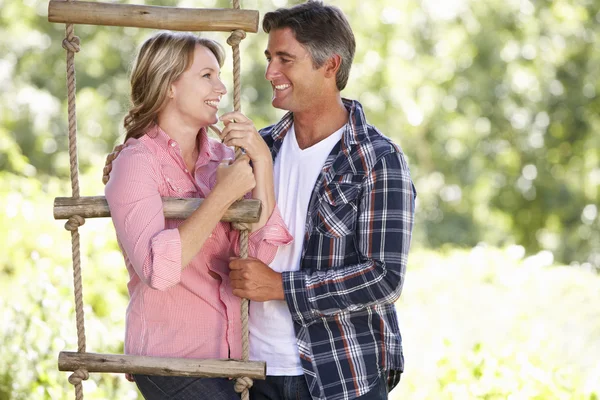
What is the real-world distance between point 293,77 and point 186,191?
0.58m

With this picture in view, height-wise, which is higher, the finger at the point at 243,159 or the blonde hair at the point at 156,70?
the blonde hair at the point at 156,70

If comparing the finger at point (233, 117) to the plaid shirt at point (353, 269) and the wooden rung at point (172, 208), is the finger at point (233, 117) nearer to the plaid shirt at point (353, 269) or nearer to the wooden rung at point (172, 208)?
the wooden rung at point (172, 208)

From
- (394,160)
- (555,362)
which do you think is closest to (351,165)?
(394,160)

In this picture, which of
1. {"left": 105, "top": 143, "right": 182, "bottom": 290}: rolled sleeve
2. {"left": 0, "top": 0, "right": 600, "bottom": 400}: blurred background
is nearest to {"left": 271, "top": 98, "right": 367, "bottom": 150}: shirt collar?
{"left": 105, "top": 143, "right": 182, "bottom": 290}: rolled sleeve

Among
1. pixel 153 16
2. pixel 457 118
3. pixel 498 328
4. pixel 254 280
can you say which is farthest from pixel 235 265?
pixel 457 118

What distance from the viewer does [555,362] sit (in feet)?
15.0

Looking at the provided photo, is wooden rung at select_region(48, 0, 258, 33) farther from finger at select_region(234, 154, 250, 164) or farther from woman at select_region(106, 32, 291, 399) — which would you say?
finger at select_region(234, 154, 250, 164)

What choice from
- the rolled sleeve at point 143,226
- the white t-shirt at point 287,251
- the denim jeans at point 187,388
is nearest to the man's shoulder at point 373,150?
the white t-shirt at point 287,251

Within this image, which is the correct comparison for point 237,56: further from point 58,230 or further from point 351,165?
point 58,230

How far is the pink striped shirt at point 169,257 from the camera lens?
7.66 feet

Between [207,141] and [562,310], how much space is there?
4240mm

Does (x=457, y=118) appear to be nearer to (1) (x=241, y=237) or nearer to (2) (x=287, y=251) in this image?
(2) (x=287, y=251)

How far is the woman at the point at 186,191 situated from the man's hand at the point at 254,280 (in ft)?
0.28

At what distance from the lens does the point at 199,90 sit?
257 centimetres
